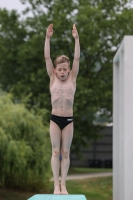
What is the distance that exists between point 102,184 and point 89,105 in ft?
14.1

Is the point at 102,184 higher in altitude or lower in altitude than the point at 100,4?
lower

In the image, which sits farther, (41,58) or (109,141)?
(109,141)

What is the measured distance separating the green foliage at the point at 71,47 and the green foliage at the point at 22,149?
4964 mm

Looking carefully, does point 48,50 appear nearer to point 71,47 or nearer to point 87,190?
point 87,190

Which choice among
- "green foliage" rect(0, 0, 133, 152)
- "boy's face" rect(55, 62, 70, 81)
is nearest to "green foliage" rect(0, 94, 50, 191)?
"green foliage" rect(0, 0, 133, 152)

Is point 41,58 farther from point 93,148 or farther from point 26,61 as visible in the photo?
point 93,148

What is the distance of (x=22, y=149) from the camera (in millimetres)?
14930

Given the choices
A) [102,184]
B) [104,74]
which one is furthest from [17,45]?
[102,184]

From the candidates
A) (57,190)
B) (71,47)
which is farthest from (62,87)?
(71,47)

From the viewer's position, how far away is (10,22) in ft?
74.6

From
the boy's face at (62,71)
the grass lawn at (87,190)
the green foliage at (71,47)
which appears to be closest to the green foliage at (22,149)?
the grass lawn at (87,190)

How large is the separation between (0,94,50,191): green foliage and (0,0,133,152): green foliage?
4.96 m

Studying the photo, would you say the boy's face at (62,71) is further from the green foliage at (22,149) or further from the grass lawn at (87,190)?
the grass lawn at (87,190)

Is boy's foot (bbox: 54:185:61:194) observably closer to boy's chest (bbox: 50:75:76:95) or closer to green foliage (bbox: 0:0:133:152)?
boy's chest (bbox: 50:75:76:95)
